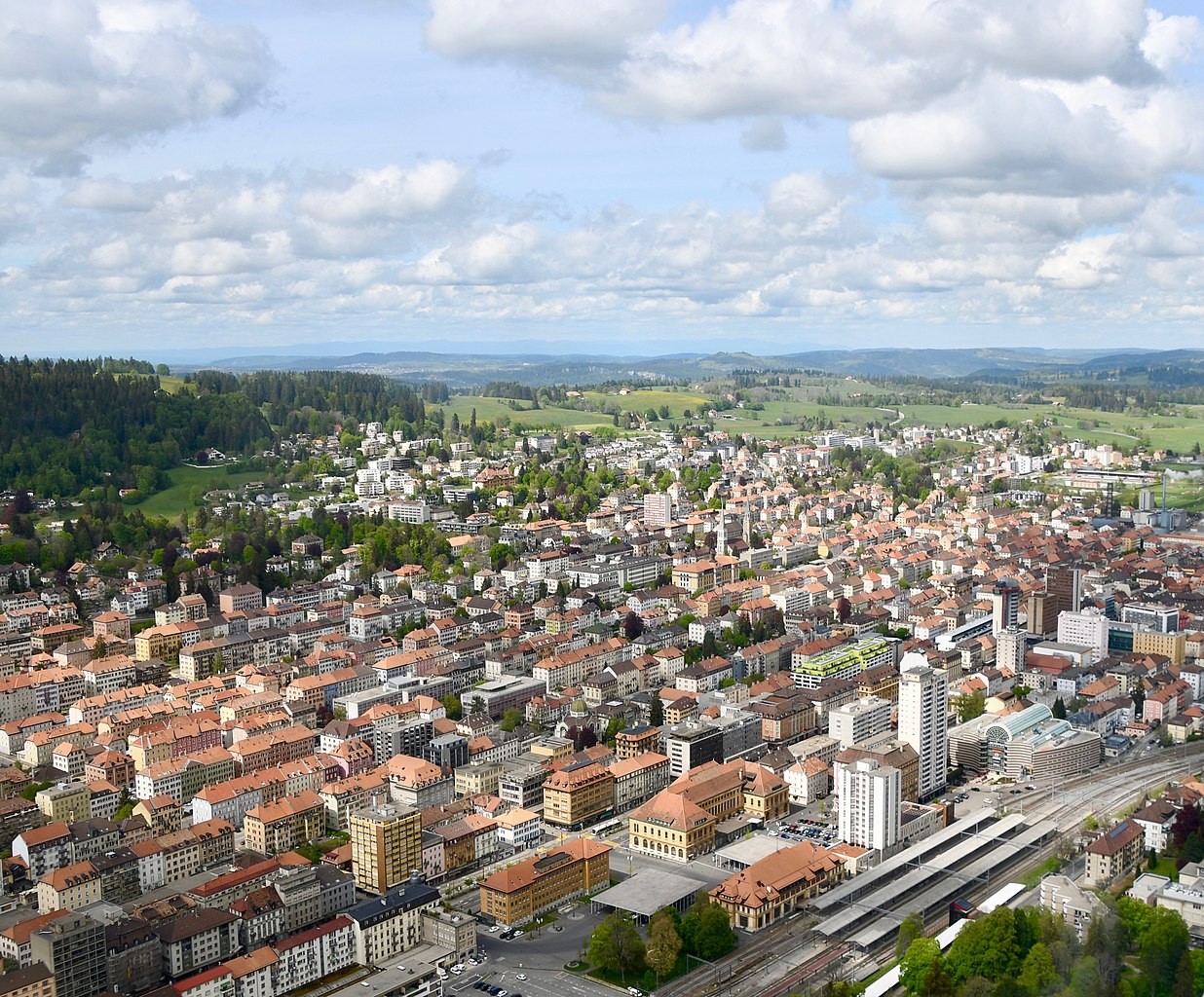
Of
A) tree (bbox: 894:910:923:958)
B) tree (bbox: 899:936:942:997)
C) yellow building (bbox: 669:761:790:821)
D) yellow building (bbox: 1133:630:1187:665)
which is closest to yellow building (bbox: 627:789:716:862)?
yellow building (bbox: 669:761:790:821)

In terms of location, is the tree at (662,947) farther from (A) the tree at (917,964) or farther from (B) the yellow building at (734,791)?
(B) the yellow building at (734,791)

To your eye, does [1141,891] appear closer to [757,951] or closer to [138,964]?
[757,951]

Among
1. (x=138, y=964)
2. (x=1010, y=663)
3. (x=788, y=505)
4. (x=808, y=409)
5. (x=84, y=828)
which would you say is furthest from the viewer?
(x=808, y=409)

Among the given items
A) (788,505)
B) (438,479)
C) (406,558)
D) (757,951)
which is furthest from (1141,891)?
(438,479)

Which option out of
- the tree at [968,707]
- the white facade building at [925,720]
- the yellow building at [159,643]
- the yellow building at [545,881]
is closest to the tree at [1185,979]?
the white facade building at [925,720]

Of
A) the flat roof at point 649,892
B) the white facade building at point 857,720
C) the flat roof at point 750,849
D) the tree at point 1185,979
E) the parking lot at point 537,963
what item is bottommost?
the parking lot at point 537,963

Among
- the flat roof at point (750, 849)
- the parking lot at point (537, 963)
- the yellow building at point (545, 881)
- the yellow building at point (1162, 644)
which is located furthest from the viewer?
the yellow building at point (1162, 644)
